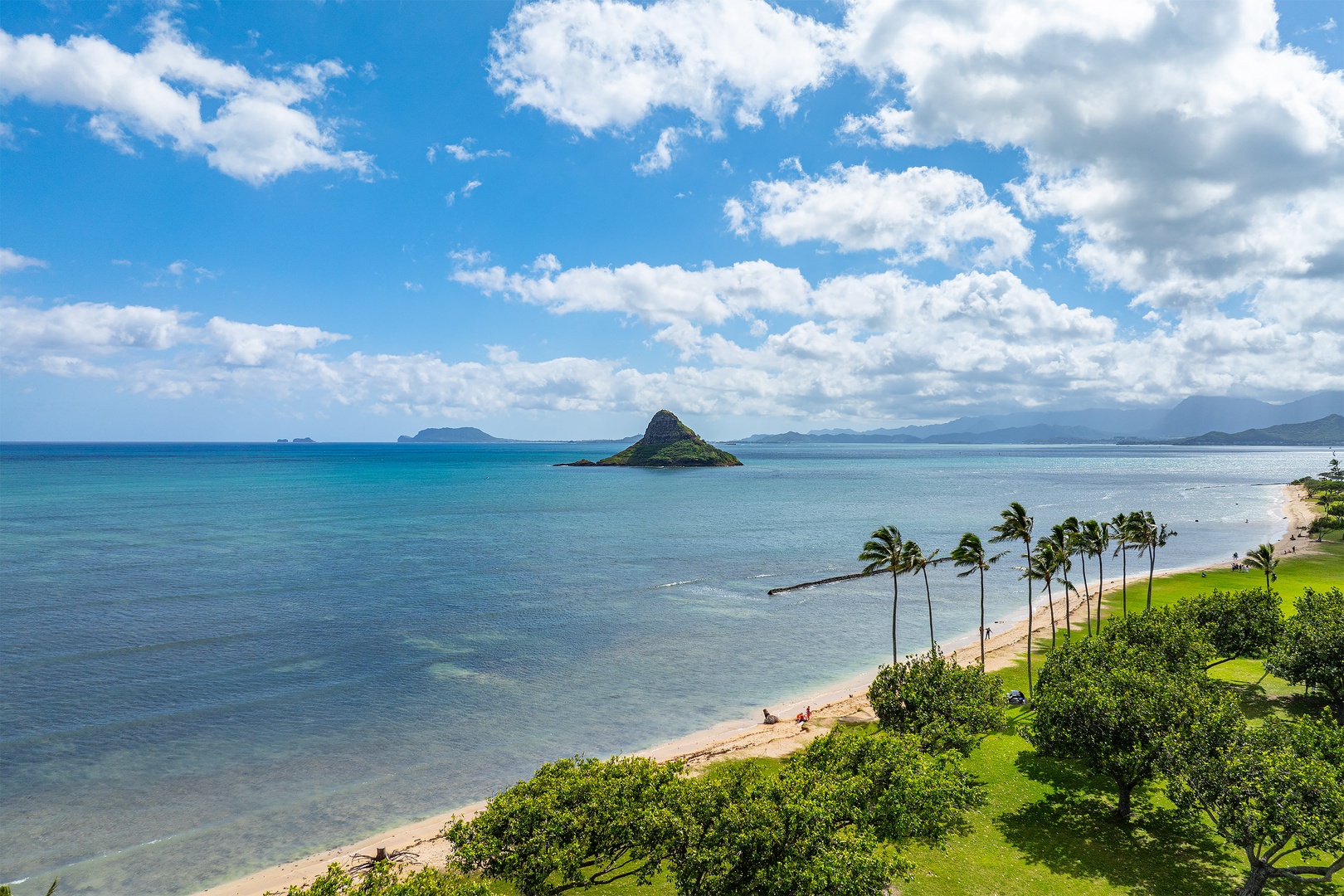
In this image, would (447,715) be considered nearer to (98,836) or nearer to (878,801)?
(98,836)

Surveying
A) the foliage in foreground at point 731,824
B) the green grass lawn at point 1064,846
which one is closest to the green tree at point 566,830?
the foliage in foreground at point 731,824

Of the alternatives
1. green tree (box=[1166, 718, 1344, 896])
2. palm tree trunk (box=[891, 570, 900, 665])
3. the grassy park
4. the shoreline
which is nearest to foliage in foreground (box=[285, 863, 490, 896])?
the grassy park

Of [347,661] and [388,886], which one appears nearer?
[388,886]

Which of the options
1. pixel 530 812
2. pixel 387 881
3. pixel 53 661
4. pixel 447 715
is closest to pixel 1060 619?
pixel 447 715

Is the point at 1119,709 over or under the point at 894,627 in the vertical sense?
over

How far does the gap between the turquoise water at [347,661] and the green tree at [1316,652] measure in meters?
30.0

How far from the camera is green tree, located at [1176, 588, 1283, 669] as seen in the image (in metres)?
45.1

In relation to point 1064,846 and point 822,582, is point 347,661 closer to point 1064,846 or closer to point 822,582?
point 1064,846

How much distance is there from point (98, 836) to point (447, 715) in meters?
20.1

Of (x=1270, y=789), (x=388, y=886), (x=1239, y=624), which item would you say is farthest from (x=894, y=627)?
(x=388, y=886)

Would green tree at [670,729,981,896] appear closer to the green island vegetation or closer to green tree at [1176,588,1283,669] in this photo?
the green island vegetation

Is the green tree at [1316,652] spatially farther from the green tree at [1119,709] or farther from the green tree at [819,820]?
the green tree at [819,820]

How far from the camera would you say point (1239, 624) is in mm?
45500

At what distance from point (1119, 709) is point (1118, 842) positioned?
249 inches
